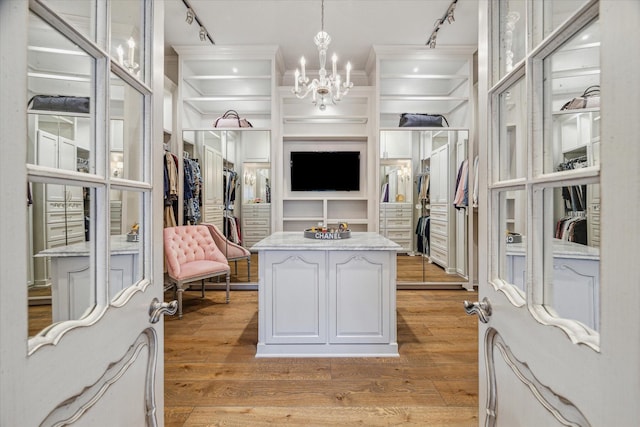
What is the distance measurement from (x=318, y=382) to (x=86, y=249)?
174 centimetres

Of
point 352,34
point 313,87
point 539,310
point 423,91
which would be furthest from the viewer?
point 423,91

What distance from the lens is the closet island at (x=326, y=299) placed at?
2393 mm

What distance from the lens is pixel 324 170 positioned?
4.72m

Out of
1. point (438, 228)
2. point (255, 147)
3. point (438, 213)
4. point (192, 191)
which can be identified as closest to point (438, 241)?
point (438, 228)

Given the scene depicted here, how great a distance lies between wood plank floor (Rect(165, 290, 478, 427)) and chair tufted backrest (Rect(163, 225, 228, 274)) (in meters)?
0.81

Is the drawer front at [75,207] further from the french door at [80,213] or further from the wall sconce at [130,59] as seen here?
the wall sconce at [130,59]

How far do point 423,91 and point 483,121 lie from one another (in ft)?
13.9

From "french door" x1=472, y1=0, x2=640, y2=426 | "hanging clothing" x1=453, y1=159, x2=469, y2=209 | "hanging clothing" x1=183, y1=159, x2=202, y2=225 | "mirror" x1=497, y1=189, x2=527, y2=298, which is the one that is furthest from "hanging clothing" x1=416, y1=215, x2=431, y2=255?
"mirror" x1=497, y1=189, x2=527, y2=298

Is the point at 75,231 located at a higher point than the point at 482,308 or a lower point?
higher

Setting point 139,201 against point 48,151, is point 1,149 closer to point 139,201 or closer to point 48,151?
point 48,151

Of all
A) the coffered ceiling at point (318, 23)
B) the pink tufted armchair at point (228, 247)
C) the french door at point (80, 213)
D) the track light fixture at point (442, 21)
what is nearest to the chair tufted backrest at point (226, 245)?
the pink tufted armchair at point (228, 247)

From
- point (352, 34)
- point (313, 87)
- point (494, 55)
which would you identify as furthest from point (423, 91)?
point (494, 55)

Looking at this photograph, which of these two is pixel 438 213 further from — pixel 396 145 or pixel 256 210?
pixel 256 210

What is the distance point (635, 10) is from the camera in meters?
0.41
